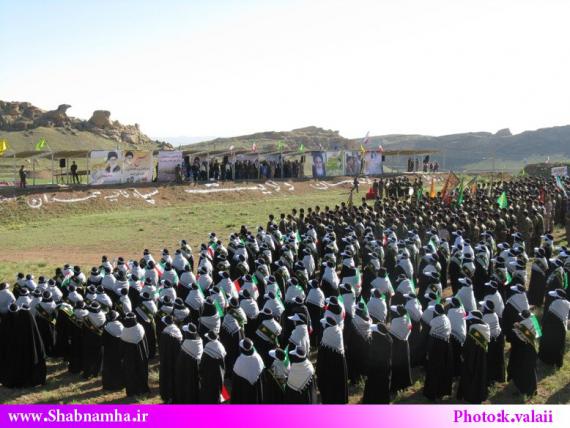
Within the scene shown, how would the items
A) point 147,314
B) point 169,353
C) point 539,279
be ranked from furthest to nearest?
point 539,279 → point 147,314 → point 169,353

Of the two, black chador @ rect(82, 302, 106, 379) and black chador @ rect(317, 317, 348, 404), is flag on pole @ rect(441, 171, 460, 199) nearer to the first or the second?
black chador @ rect(317, 317, 348, 404)


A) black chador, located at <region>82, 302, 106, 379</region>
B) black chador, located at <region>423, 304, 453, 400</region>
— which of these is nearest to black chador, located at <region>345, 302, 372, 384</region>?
black chador, located at <region>423, 304, 453, 400</region>

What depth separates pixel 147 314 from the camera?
34.8 ft

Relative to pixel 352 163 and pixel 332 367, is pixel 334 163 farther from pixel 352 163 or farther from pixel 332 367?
pixel 332 367

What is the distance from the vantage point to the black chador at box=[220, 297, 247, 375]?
9586mm

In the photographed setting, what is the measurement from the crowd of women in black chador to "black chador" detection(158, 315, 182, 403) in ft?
0.08

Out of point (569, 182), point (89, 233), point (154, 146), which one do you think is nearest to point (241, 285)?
point (89, 233)

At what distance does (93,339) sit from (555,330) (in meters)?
7.96

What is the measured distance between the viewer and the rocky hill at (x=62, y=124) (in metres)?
75.7

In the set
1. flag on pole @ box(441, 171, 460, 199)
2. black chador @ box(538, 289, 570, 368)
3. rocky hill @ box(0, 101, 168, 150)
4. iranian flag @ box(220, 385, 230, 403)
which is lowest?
iranian flag @ box(220, 385, 230, 403)

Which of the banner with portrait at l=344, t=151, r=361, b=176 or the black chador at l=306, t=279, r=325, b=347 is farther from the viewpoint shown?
the banner with portrait at l=344, t=151, r=361, b=176

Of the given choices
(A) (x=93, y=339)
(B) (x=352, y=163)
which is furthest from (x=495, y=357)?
(B) (x=352, y=163)

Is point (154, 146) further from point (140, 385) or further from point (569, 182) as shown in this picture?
point (140, 385)

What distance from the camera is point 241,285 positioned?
12039 mm
